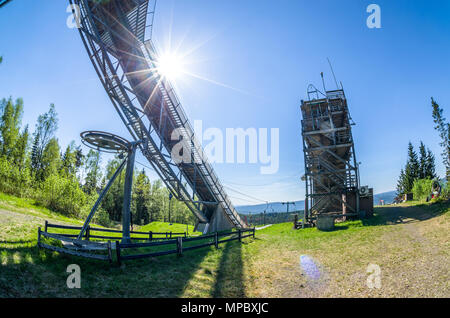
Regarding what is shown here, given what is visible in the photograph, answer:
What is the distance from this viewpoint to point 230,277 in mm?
8055

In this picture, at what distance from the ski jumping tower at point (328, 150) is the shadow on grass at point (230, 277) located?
456 inches

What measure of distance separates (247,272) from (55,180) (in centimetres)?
2740

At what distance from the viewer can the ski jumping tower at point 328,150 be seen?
2009cm

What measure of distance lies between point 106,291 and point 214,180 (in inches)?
536

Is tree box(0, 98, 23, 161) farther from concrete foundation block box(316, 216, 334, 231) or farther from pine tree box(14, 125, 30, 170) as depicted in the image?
concrete foundation block box(316, 216, 334, 231)

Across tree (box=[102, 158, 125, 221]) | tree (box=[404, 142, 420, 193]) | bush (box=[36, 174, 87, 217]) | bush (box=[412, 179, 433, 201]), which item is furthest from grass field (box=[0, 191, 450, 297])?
tree (box=[404, 142, 420, 193])

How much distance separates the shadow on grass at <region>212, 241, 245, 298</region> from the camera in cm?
657

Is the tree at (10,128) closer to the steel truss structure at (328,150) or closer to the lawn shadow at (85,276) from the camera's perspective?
the lawn shadow at (85,276)

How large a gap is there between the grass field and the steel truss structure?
847 cm

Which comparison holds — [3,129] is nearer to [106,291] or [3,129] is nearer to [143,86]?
[143,86]

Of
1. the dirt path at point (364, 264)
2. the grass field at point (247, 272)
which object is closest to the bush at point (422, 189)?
the dirt path at point (364, 264)

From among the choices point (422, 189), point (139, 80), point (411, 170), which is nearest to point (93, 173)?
point (139, 80)

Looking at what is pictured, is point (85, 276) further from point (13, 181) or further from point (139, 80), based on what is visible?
point (13, 181)
